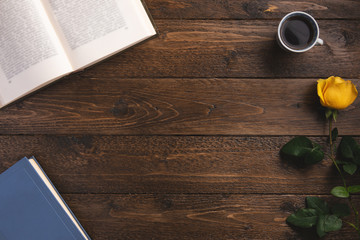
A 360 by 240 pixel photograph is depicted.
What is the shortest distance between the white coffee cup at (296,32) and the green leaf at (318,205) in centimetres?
35

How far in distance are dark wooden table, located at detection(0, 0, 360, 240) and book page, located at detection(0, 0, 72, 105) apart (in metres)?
0.06

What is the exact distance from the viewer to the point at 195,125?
2.25 feet

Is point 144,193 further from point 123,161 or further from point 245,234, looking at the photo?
point 245,234

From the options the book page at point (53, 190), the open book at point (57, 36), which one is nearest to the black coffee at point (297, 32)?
the open book at point (57, 36)

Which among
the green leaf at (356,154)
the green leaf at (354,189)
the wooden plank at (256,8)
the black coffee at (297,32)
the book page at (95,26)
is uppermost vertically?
the book page at (95,26)

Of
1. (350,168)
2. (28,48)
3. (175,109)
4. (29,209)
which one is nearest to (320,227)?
(350,168)

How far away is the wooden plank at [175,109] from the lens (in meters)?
0.68

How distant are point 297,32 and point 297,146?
26cm

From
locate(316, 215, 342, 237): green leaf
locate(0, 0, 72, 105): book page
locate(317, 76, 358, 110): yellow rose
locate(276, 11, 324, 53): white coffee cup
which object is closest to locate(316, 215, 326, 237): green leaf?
locate(316, 215, 342, 237): green leaf

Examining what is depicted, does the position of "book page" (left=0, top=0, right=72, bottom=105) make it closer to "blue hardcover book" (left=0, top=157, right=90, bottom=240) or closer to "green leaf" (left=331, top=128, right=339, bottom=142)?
"blue hardcover book" (left=0, top=157, right=90, bottom=240)

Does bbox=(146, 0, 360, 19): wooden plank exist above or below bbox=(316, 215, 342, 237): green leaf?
above

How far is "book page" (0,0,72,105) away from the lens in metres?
0.63

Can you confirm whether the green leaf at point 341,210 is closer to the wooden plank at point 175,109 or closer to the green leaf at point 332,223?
the green leaf at point 332,223

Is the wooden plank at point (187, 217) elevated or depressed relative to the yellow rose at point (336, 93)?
depressed
